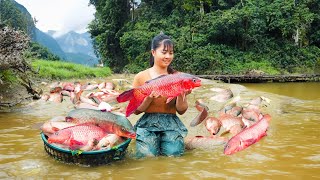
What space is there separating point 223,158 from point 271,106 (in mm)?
5258

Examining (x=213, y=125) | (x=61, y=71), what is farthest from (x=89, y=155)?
(x=61, y=71)

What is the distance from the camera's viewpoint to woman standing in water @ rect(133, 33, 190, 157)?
4.79m

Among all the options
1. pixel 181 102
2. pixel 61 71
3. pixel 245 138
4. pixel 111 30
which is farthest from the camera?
pixel 111 30

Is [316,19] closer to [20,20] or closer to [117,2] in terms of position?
[117,2]

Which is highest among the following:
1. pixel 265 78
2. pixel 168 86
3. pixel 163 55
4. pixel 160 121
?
pixel 163 55

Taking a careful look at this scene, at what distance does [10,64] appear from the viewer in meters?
8.48

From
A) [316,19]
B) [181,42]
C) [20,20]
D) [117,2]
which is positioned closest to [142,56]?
[181,42]

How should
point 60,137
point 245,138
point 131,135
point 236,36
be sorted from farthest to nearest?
point 236,36
point 245,138
point 131,135
point 60,137

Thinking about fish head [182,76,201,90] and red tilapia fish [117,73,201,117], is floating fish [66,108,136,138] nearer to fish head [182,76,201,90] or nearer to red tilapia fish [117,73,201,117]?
red tilapia fish [117,73,201,117]

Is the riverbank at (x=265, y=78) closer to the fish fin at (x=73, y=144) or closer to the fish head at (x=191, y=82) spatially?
the fish head at (x=191, y=82)

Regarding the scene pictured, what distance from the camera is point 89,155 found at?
13.9 feet

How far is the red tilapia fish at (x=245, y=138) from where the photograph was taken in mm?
4879

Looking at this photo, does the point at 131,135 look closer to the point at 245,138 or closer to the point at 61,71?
the point at 245,138

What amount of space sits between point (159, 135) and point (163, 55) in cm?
104
